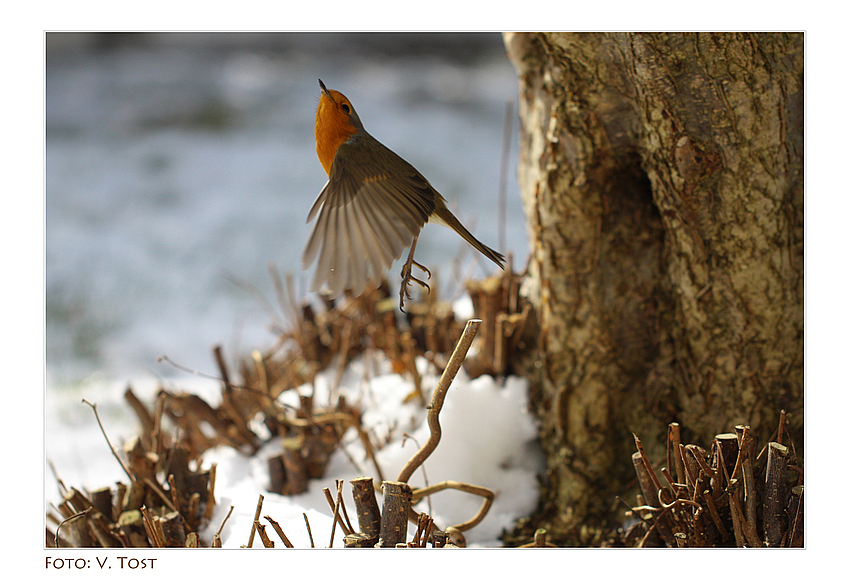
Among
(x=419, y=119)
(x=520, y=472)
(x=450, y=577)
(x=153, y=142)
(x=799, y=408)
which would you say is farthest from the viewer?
(x=419, y=119)

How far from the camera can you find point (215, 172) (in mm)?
2396

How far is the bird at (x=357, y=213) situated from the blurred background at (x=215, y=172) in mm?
796

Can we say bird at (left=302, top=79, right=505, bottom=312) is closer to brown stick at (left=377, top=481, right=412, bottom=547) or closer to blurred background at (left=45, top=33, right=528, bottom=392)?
brown stick at (left=377, top=481, right=412, bottom=547)

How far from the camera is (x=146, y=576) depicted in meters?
0.86

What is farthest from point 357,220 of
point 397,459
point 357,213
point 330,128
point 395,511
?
point 397,459

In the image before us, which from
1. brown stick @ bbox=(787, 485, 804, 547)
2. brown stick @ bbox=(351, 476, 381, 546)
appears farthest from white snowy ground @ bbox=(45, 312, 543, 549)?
brown stick @ bbox=(787, 485, 804, 547)

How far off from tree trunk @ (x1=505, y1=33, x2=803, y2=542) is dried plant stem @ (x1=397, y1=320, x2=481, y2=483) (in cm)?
46

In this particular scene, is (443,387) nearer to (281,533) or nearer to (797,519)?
(281,533)

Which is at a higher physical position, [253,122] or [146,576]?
[253,122]

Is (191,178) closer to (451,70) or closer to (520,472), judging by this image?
(451,70)

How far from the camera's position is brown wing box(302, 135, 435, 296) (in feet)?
2.32

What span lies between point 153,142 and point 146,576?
1763 millimetres

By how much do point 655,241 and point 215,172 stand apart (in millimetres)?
1911
